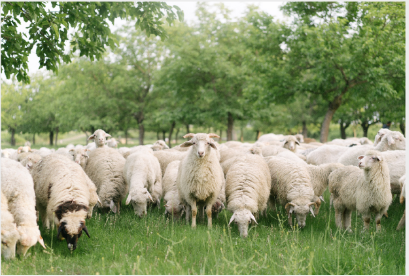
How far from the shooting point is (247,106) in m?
23.5

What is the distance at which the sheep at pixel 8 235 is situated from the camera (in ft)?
11.8

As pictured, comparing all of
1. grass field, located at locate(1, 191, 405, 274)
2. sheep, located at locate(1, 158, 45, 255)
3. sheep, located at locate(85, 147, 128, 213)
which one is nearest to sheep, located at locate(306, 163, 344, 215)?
grass field, located at locate(1, 191, 405, 274)

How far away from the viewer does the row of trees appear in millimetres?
15719

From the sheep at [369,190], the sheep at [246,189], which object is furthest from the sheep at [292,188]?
the sheep at [369,190]

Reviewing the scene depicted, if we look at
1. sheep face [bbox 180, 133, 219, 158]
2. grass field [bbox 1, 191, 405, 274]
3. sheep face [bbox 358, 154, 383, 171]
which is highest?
sheep face [bbox 180, 133, 219, 158]

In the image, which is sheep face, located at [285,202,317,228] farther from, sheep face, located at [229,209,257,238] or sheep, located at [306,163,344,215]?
sheep, located at [306,163,344,215]

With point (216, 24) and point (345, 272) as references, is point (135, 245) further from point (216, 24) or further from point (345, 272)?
point (216, 24)

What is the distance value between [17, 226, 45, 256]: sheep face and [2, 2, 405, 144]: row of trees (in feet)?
12.9

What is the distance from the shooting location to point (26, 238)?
368 cm

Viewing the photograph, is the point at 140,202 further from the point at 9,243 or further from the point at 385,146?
the point at 385,146

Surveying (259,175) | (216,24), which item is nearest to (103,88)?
(216,24)

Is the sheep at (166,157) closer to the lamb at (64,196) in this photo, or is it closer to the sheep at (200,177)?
the sheep at (200,177)

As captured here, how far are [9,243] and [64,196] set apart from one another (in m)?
1.03

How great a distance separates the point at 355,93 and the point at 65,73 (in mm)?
25182
